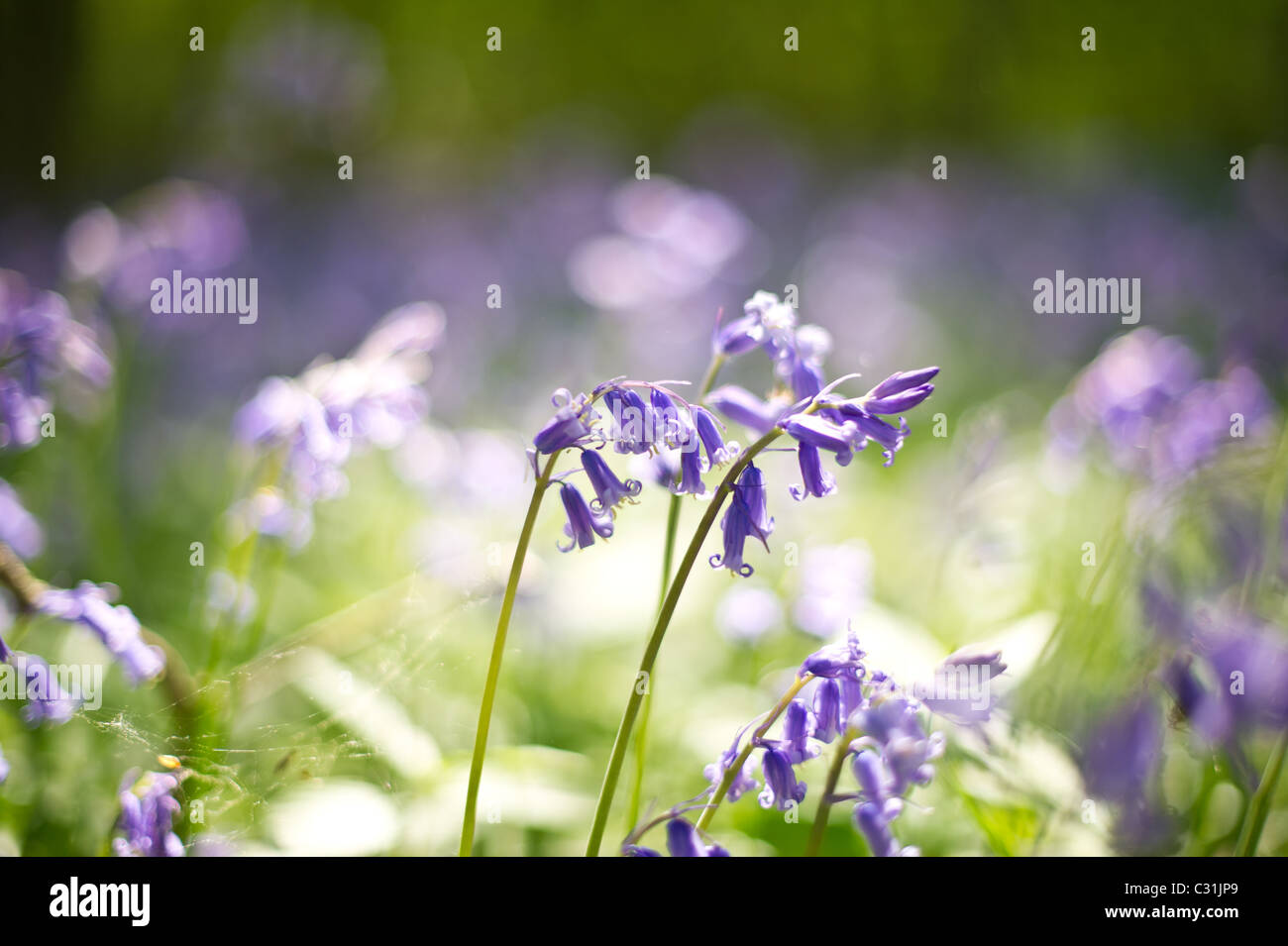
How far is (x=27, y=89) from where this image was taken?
4195 millimetres

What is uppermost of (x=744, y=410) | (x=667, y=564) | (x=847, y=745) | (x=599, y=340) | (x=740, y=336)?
(x=599, y=340)

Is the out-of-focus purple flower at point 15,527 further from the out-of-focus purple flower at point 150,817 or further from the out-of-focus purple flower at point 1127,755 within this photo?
the out-of-focus purple flower at point 1127,755

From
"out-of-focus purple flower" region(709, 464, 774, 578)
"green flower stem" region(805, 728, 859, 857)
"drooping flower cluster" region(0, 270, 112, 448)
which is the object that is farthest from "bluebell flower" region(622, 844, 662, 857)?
"drooping flower cluster" region(0, 270, 112, 448)

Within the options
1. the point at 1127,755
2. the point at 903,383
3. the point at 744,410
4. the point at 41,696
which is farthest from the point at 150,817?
the point at 1127,755

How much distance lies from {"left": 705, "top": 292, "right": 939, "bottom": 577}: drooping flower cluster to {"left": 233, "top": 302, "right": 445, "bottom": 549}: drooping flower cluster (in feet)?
1.70

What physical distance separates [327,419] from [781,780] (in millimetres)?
859

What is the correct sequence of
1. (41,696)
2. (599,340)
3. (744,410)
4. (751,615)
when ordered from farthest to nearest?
(599,340), (751,615), (744,410), (41,696)

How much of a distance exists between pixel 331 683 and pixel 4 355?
0.86 m

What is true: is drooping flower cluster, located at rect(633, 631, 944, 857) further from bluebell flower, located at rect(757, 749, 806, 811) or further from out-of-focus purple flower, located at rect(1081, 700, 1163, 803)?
out-of-focus purple flower, located at rect(1081, 700, 1163, 803)

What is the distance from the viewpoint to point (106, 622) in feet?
4.03

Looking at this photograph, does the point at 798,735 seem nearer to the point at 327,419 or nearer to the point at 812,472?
the point at 812,472

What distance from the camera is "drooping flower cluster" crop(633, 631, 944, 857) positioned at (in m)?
1.09
